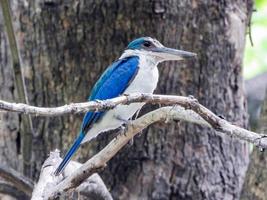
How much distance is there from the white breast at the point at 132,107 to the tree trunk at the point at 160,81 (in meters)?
0.17

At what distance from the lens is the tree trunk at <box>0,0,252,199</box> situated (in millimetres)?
4043

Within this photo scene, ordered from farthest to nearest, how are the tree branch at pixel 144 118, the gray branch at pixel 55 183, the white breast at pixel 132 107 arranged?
the white breast at pixel 132 107 < the gray branch at pixel 55 183 < the tree branch at pixel 144 118

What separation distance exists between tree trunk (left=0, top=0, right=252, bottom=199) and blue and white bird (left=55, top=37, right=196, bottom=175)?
0.49 feet

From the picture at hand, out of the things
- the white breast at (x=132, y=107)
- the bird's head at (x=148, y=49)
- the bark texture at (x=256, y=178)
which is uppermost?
the bird's head at (x=148, y=49)

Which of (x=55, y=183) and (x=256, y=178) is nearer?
(x=55, y=183)

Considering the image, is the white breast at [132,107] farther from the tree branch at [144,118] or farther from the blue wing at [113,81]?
the tree branch at [144,118]

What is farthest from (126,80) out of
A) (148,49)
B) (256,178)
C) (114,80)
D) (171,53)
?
(256,178)

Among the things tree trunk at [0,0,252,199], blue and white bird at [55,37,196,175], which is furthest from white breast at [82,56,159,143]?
tree trunk at [0,0,252,199]

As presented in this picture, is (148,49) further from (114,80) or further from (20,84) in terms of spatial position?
(20,84)

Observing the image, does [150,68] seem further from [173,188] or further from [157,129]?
[173,188]

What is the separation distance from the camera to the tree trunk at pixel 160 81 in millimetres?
4043

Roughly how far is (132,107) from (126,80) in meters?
0.28

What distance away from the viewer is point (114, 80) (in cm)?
399

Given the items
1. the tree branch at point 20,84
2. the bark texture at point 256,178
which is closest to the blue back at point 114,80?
the tree branch at point 20,84
